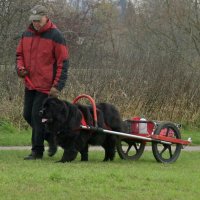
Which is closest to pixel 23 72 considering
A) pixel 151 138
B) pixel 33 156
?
pixel 33 156

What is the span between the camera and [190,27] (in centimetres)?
2644

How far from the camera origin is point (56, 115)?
34.1ft

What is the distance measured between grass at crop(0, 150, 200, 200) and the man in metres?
1.04

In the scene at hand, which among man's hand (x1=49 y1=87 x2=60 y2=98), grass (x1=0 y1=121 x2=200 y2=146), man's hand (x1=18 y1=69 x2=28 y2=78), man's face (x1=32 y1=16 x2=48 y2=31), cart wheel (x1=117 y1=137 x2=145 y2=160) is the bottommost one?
grass (x1=0 y1=121 x2=200 y2=146)

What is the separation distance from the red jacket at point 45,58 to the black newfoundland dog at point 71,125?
598mm

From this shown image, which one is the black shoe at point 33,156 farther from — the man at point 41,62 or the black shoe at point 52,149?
the black shoe at point 52,149

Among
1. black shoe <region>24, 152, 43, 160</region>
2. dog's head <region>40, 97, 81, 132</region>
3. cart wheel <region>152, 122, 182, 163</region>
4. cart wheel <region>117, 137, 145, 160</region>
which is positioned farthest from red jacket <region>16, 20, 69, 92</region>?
cart wheel <region>152, 122, 182, 163</region>

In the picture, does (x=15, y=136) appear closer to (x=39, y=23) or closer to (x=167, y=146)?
(x=167, y=146)

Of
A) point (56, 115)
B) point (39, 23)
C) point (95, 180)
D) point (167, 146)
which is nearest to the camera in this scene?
point (95, 180)

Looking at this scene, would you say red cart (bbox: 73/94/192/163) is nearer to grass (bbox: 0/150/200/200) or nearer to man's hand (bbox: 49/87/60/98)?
man's hand (bbox: 49/87/60/98)

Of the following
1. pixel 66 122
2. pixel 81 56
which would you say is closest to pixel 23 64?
pixel 66 122

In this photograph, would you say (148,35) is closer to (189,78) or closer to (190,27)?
(190,27)

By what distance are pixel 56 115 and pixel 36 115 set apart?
0.81 m

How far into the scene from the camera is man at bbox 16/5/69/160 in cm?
1097
